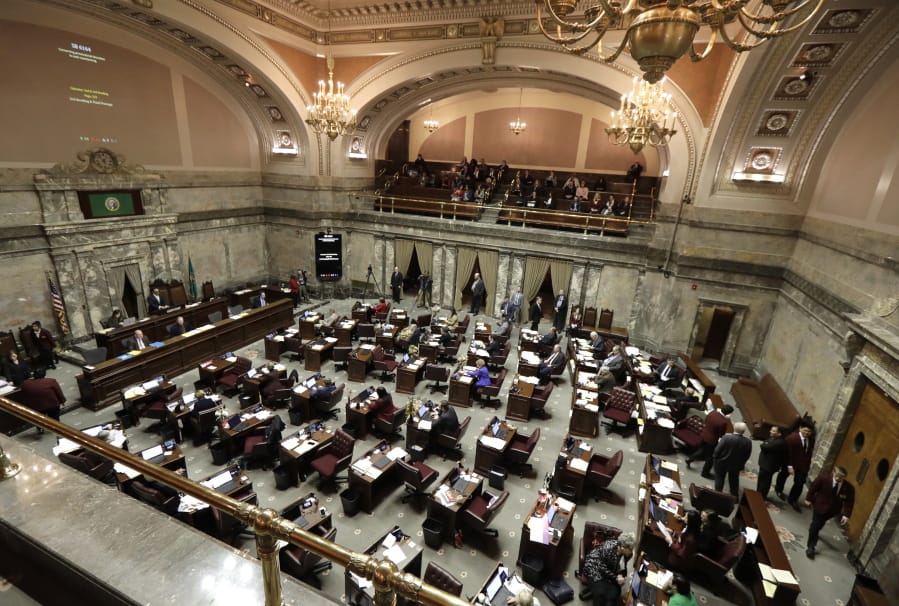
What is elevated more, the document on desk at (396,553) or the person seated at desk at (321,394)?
the document on desk at (396,553)

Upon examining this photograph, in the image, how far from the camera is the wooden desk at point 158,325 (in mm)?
10883

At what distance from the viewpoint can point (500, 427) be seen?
25.4 ft

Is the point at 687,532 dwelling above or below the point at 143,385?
above

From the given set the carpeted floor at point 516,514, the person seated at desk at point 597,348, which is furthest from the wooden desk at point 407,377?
the person seated at desk at point 597,348

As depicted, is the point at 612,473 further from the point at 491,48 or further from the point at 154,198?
the point at 154,198

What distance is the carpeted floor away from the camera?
5.57 m

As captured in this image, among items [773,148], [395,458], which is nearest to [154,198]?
[395,458]

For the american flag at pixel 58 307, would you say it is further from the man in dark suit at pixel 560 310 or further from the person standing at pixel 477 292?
the man in dark suit at pixel 560 310

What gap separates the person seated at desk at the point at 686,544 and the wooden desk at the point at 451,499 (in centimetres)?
259

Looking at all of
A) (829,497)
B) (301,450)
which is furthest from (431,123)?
(829,497)

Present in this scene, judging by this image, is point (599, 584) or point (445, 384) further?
point (445, 384)

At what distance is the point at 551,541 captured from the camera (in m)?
5.31

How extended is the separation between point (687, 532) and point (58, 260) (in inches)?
609

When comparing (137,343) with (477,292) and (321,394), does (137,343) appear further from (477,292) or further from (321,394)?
(477,292)
